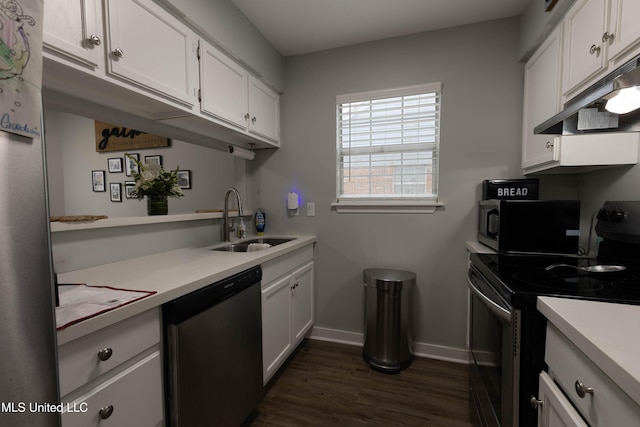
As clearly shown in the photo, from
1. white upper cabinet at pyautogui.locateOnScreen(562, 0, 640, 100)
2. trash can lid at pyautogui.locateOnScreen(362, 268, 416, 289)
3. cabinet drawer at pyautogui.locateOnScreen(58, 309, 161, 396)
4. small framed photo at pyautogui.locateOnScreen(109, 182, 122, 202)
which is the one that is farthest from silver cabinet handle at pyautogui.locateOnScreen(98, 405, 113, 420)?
white upper cabinet at pyautogui.locateOnScreen(562, 0, 640, 100)

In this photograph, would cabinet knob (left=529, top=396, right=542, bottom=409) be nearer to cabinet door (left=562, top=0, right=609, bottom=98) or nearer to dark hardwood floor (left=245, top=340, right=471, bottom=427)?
dark hardwood floor (left=245, top=340, right=471, bottom=427)

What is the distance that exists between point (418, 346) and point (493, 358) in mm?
1225

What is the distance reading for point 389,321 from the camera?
79.7 inches

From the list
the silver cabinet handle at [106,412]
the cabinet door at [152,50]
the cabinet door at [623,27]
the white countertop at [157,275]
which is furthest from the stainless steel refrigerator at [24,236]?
the cabinet door at [623,27]

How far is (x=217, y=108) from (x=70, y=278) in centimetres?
118

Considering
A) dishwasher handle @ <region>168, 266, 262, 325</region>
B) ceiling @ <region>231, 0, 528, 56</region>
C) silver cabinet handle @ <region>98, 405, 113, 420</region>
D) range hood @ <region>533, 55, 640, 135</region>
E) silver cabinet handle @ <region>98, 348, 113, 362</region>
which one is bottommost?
silver cabinet handle @ <region>98, 405, 113, 420</region>

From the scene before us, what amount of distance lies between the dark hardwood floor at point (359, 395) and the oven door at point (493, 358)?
24 centimetres

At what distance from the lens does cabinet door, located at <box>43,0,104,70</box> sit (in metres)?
0.94

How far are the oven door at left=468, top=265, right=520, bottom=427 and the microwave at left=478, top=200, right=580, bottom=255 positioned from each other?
1.07 feet

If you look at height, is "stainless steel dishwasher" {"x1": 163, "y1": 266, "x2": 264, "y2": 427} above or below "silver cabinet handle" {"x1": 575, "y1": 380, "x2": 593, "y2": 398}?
below

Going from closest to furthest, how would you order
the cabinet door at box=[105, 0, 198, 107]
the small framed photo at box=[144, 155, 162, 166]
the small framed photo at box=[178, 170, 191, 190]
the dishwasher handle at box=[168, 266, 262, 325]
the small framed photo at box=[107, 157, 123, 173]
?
the dishwasher handle at box=[168, 266, 262, 325] → the cabinet door at box=[105, 0, 198, 107] → the small framed photo at box=[107, 157, 123, 173] → the small framed photo at box=[144, 155, 162, 166] → the small framed photo at box=[178, 170, 191, 190]

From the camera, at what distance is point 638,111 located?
1.06m

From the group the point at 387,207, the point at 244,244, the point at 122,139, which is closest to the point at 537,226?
the point at 387,207

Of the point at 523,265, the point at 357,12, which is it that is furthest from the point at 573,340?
the point at 357,12
